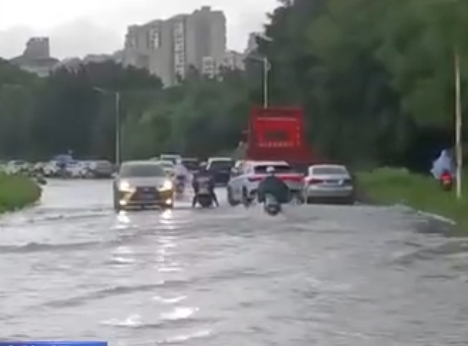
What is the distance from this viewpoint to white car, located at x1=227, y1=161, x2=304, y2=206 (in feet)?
162

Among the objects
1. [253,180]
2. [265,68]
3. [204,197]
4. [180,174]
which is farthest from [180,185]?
[265,68]

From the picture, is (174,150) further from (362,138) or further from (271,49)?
(362,138)

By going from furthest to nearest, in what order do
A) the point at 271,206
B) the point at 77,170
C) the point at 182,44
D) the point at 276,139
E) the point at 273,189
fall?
the point at 182,44, the point at 77,170, the point at 276,139, the point at 273,189, the point at 271,206

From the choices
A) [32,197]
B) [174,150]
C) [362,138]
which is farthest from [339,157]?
[174,150]

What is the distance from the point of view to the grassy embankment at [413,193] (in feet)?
130

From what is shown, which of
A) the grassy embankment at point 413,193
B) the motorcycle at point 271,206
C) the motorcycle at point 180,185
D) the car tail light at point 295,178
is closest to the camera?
the grassy embankment at point 413,193

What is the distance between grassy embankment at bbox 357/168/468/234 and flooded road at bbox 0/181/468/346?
3.83 metres

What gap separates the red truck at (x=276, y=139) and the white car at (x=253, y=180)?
26.8ft

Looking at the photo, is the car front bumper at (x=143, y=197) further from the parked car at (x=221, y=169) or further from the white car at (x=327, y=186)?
the parked car at (x=221, y=169)

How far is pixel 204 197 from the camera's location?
46.8 meters

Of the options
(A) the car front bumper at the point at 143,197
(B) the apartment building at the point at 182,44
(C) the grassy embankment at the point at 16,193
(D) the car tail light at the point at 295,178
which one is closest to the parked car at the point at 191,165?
(C) the grassy embankment at the point at 16,193

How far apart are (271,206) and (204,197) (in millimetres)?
5853

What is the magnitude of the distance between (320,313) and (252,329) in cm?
163

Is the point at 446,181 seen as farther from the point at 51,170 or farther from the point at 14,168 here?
the point at 51,170
